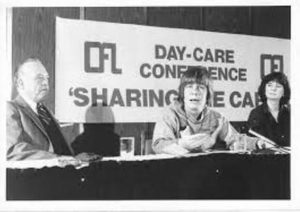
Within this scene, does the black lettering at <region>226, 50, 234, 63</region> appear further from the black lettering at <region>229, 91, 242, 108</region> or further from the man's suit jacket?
the man's suit jacket

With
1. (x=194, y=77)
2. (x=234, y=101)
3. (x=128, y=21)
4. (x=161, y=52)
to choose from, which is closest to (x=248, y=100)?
(x=234, y=101)

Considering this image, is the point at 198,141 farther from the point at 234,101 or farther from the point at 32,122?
the point at 32,122

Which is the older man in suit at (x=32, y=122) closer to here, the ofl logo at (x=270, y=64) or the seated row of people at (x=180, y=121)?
the seated row of people at (x=180, y=121)

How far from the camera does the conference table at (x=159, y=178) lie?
1413 millimetres

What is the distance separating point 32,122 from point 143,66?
Answer: 356 millimetres

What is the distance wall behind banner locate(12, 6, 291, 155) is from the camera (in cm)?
141

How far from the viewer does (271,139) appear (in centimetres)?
147

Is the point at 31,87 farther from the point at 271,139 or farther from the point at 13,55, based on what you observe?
the point at 271,139

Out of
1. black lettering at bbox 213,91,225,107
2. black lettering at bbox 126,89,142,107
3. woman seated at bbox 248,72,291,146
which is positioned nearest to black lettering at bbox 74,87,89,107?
black lettering at bbox 126,89,142,107

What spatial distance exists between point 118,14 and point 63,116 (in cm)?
34

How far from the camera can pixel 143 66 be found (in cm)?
144

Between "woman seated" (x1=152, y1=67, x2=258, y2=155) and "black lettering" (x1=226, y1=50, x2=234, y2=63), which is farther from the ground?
"black lettering" (x1=226, y1=50, x2=234, y2=63)

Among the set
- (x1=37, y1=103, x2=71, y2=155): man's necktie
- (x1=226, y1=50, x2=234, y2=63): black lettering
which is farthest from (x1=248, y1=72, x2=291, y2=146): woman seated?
(x1=37, y1=103, x2=71, y2=155): man's necktie

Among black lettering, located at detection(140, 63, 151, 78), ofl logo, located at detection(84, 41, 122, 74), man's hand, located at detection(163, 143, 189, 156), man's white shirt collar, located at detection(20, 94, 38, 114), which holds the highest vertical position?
ofl logo, located at detection(84, 41, 122, 74)
